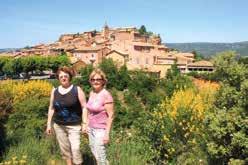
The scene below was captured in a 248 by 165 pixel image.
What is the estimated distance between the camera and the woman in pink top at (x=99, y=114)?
4.72 metres

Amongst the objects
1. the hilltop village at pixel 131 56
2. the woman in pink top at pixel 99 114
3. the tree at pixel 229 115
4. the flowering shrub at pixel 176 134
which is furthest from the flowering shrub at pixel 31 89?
the hilltop village at pixel 131 56

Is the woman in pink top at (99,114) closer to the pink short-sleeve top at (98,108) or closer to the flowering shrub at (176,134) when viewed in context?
the pink short-sleeve top at (98,108)

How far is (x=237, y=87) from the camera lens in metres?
6.18

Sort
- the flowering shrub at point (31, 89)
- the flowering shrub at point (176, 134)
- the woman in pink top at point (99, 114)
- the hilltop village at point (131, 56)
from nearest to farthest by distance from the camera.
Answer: the woman in pink top at point (99, 114) < the flowering shrub at point (176, 134) < the flowering shrub at point (31, 89) < the hilltop village at point (131, 56)

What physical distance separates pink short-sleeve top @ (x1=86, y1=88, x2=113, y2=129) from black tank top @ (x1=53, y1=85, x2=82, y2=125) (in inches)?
8.3

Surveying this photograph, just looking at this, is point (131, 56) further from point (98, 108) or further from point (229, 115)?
point (98, 108)

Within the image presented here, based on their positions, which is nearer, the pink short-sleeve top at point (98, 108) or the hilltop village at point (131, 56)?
the pink short-sleeve top at point (98, 108)

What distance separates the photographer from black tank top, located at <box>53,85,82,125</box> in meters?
4.95

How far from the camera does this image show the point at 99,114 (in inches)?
188

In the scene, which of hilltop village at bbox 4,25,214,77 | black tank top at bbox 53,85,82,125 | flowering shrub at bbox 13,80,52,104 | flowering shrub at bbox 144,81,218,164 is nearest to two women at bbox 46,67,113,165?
black tank top at bbox 53,85,82,125

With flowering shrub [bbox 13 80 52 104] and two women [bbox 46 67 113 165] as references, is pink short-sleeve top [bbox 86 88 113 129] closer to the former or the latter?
two women [bbox 46 67 113 165]

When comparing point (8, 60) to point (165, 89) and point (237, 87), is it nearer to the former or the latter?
point (165, 89)

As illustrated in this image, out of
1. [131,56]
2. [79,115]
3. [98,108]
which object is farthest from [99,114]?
[131,56]

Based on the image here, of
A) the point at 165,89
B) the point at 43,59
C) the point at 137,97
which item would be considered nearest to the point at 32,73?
the point at 43,59
